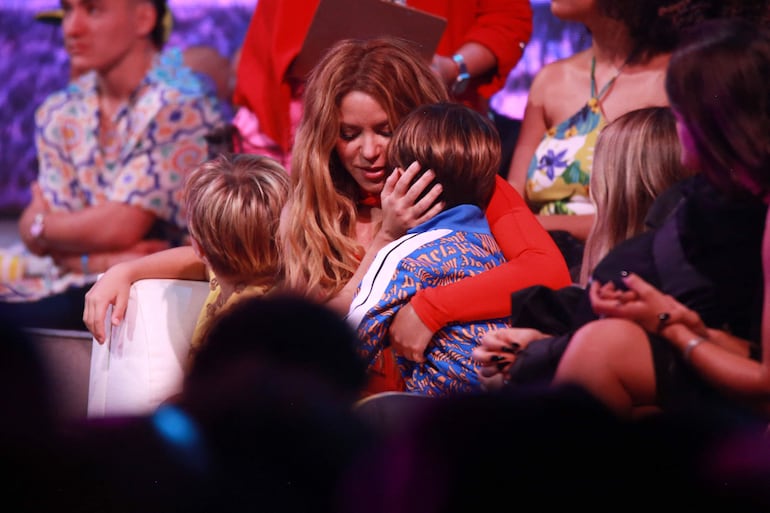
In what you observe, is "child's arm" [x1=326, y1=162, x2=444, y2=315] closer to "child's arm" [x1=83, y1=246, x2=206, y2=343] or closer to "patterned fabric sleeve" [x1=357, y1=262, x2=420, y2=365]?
"patterned fabric sleeve" [x1=357, y1=262, x2=420, y2=365]

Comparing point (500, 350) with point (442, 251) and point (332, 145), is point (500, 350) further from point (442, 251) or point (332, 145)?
point (332, 145)

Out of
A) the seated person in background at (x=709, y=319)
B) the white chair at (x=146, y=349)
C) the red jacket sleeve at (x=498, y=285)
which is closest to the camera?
the seated person in background at (x=709, y=319)

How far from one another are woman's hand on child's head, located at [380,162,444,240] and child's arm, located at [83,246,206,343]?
0.63 metres

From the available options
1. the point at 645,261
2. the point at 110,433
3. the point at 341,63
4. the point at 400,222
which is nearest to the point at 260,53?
the point at 341,63

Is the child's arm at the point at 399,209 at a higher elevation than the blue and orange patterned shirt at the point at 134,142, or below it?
higher

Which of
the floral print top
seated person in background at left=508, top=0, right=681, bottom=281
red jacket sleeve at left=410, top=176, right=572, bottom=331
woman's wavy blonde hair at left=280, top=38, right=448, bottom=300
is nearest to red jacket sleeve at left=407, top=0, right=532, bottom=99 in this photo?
seated person in background at left=508, top=0, right=681, bottom=281

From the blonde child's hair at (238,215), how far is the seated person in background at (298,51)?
44 centimetres

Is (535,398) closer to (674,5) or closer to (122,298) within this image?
(122,298)

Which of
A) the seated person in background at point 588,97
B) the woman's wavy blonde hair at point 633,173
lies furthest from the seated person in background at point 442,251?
the seated person in background at point 588,97

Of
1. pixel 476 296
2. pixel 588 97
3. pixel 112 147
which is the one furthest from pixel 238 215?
pixel 112 147

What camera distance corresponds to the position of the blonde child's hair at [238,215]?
6.53ft

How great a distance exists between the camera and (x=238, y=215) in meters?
2.00

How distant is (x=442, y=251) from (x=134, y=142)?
1.82 metres

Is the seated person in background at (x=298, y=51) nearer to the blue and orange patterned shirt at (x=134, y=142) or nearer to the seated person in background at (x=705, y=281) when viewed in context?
the blue and orange patterned shirt at (x=134, y=142)
